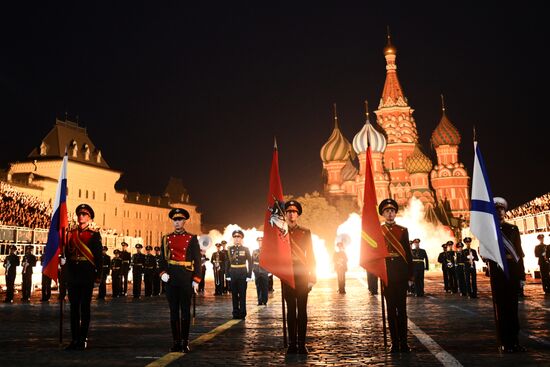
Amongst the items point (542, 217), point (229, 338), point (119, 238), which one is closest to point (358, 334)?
point (229, 338)

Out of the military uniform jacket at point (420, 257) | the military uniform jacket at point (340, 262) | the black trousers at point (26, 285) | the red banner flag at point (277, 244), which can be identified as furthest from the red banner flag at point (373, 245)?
the black trousers at point (26, 285)

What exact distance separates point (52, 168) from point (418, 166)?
61516mm

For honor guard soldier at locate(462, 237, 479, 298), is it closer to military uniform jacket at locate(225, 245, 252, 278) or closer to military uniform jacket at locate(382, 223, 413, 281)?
military uniform jacket at locate(225, 245, 252, 278)

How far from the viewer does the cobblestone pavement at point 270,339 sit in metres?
7.80

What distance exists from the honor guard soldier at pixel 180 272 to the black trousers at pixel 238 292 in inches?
191

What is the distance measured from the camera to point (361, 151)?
108062mm

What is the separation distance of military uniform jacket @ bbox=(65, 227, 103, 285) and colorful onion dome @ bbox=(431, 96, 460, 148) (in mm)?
110988

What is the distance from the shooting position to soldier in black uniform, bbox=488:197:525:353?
8391 mm

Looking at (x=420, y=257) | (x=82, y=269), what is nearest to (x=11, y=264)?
(x=82, y=269)

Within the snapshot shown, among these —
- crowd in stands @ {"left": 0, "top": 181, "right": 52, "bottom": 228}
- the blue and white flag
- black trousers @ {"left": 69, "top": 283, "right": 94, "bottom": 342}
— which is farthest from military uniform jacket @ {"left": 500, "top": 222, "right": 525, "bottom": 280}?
crowd in stands @ {"left": 0, "top": 181, "right": 52, "bottom": 228}

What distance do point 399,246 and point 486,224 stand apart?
128 centimetres

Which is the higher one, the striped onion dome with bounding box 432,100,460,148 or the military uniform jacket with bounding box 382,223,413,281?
the striped onion dome with bounding box 432,100,460,148

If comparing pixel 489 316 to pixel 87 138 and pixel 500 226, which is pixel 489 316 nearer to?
pixel 500 226

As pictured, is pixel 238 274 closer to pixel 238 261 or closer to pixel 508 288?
pixel 238 261
